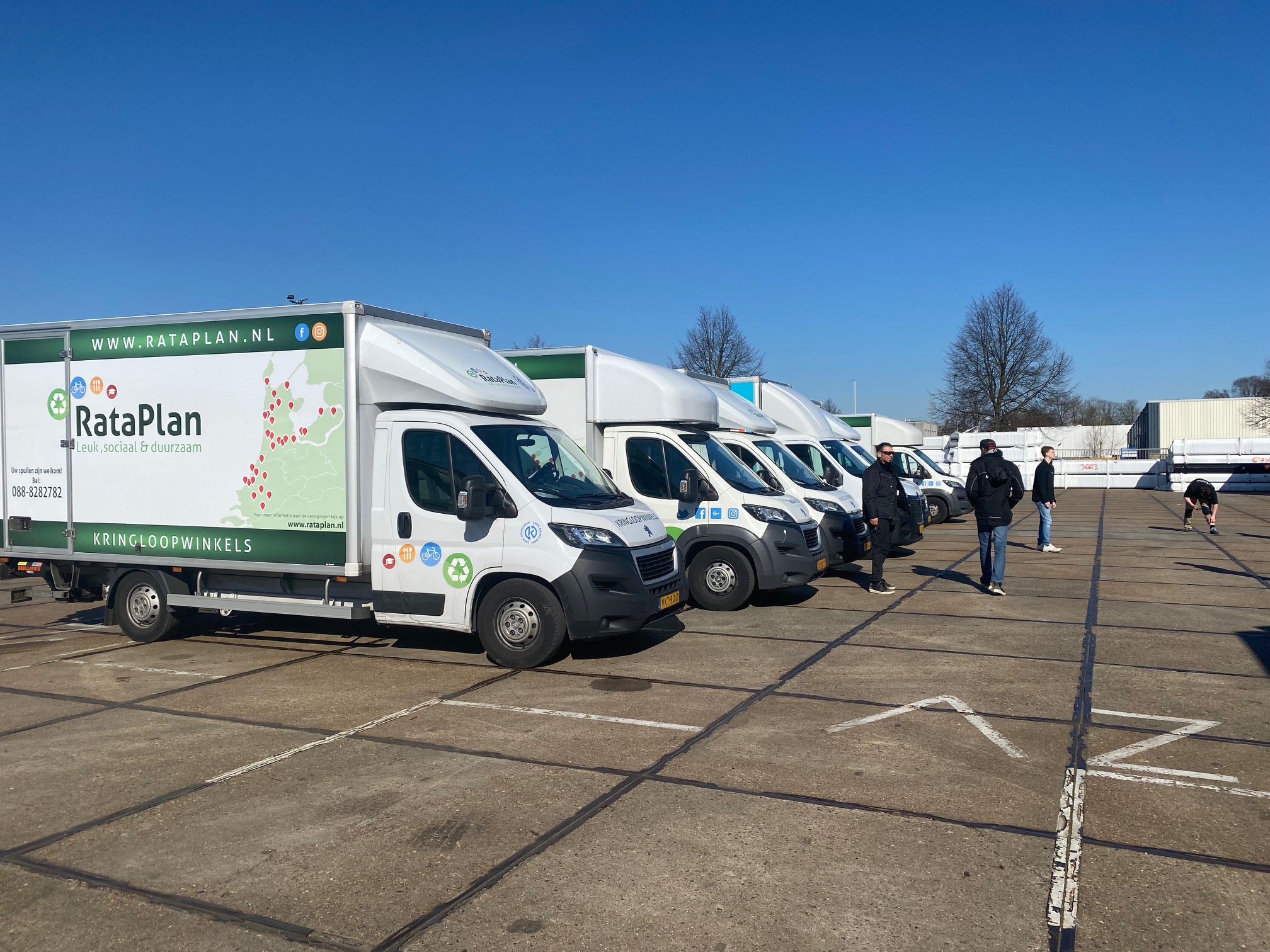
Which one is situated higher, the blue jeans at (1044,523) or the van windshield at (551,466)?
the van windshield at (551,466)

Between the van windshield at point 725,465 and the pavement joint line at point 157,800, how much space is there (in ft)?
17.2

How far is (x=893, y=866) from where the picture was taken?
430cm

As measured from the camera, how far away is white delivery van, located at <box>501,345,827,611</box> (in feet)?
35.7

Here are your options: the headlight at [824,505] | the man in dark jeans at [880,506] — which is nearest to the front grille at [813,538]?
the man in dark jeans at [880,506]

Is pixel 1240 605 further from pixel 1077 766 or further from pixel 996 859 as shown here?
pixel 996 859

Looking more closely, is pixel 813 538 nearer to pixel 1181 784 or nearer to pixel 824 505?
pixel 824 505

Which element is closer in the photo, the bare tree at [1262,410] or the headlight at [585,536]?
the headlight at [585,536]

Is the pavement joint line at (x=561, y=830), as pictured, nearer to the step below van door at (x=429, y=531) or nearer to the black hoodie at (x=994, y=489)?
the step below van door at (x=429, y=531)

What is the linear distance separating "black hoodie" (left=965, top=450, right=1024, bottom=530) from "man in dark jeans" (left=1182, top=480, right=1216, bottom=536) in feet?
36.7

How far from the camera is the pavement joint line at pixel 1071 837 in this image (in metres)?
3.76

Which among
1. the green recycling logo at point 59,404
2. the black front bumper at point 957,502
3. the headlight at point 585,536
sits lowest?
the black front bumper at point 957,502

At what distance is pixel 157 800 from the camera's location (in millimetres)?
5172

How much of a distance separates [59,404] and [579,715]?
6.39 metres

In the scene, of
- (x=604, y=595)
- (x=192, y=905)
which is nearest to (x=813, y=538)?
(x=604, y=595)
